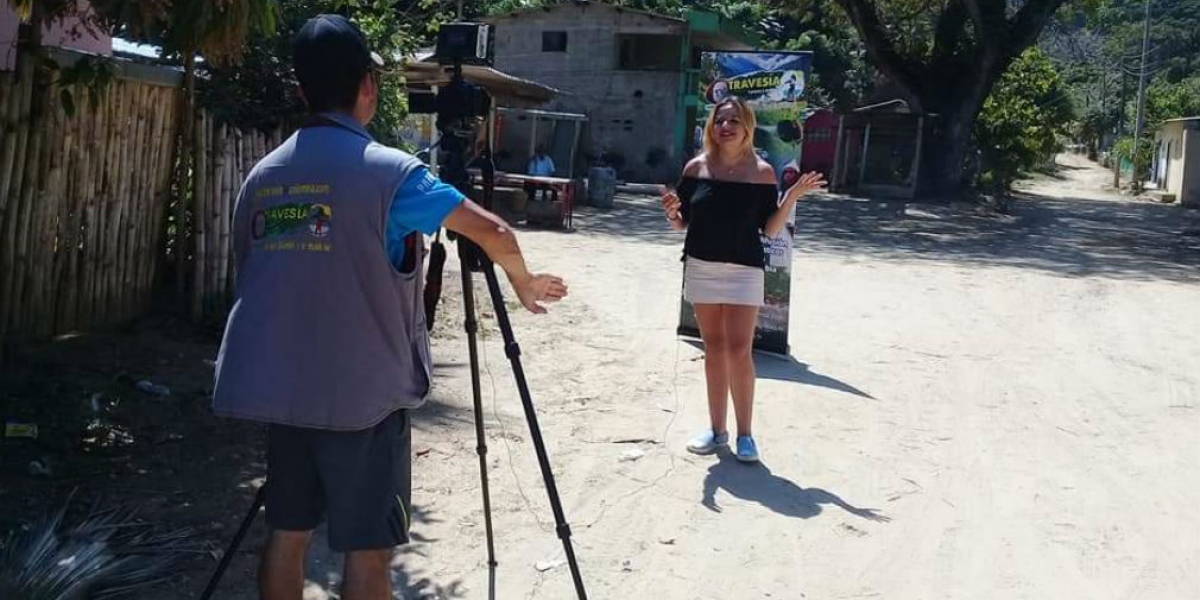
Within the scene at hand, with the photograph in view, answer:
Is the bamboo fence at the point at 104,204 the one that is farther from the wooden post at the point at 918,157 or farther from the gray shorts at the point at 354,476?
the wooden post at the point at 918,157

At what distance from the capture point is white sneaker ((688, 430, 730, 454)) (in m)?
6.01

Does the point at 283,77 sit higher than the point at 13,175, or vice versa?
the point at 283,77

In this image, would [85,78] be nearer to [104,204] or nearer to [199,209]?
[104,204]

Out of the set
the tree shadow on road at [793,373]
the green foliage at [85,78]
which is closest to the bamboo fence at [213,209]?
the green foliage at [85,78]

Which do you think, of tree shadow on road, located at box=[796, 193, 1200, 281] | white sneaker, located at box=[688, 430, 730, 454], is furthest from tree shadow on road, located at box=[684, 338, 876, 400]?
tree shadow on road, located at box=[796, 193, 1200, 281]

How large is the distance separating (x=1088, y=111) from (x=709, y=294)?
2672 inches

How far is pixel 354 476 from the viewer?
2.89 meters

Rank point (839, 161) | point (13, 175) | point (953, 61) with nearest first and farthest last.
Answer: point (13, 175)
point (953, 61)
point (839, 161)

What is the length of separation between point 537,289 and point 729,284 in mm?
2841

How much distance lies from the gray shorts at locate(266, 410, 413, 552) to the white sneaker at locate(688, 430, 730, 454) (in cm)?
315

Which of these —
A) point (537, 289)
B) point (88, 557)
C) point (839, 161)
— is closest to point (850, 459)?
point (537, 289)

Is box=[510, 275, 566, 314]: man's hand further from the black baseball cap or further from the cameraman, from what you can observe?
the black baseball cap

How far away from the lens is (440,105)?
392 cm

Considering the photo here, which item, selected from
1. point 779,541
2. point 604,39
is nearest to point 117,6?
point 779,541
